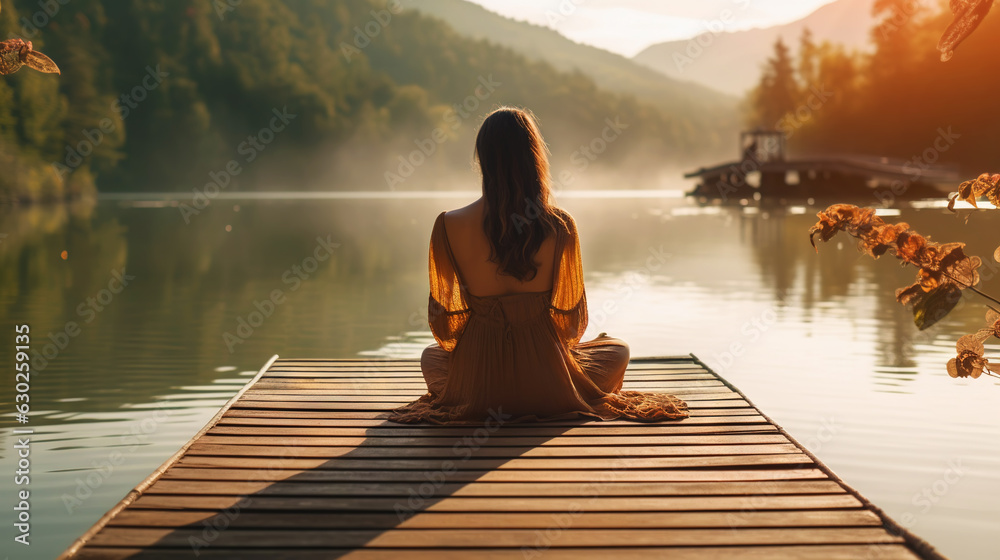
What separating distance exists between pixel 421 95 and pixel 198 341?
3634 inches

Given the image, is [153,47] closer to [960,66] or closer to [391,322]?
[960,66]

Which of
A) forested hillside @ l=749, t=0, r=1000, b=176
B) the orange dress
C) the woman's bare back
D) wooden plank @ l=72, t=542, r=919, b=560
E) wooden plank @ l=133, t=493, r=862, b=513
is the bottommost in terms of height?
wooden plank @ l=72, t=542, r=919, b=560

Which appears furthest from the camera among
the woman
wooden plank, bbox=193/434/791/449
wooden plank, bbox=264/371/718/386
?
wooden plank, bbox=264/371/718/386

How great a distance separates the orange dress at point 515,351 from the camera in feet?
14.3

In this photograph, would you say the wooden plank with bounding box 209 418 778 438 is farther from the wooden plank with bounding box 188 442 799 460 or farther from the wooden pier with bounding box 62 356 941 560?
the wooden plank with bounding box 188 442 799 460

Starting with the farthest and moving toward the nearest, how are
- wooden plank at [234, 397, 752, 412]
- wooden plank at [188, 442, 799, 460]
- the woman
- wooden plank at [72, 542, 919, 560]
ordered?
wooden plank at [234, 397, 752, 412]
the woman
wooden plank at [188, 442, 799, 460]
wooden plank at [72, 542, 919, 560]

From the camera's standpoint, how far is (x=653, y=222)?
3212cm

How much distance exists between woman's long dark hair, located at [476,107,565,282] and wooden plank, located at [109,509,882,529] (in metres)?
1.47

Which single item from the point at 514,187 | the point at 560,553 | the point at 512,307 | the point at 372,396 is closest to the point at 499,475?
the point at 560,553

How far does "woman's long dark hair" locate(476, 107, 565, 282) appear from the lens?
4051 mm

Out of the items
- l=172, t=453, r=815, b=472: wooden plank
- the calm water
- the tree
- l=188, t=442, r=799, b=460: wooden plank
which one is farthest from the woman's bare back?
the tree

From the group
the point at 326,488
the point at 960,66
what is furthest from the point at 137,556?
the point at 960,66

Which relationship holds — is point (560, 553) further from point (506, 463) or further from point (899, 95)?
point (899, 95)

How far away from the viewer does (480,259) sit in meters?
4.36
